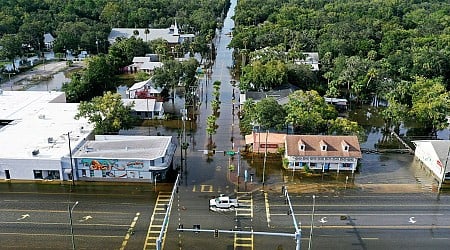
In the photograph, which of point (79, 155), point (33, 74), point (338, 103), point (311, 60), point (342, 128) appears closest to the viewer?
point (79, 155)

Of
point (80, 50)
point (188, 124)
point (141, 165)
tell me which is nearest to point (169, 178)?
point (141, 165)

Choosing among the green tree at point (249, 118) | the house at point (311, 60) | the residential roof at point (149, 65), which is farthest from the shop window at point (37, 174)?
the house at point (311, 60)

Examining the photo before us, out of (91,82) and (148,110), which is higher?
(91,82)

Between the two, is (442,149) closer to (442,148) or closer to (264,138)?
(442,148)

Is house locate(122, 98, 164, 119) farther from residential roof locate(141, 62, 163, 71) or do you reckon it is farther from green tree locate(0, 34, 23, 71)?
green tree locate(0, 34, 23, 71)

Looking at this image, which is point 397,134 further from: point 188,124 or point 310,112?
point 188,124

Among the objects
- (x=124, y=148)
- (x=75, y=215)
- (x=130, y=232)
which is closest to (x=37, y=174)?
(x=75, y=215)

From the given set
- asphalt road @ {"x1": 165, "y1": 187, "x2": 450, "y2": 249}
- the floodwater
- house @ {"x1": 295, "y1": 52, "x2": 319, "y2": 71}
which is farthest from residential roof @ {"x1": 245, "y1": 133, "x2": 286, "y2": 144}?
house @ {"x1": 295, "y1": 52, "x2": 319, "y2": 71}
